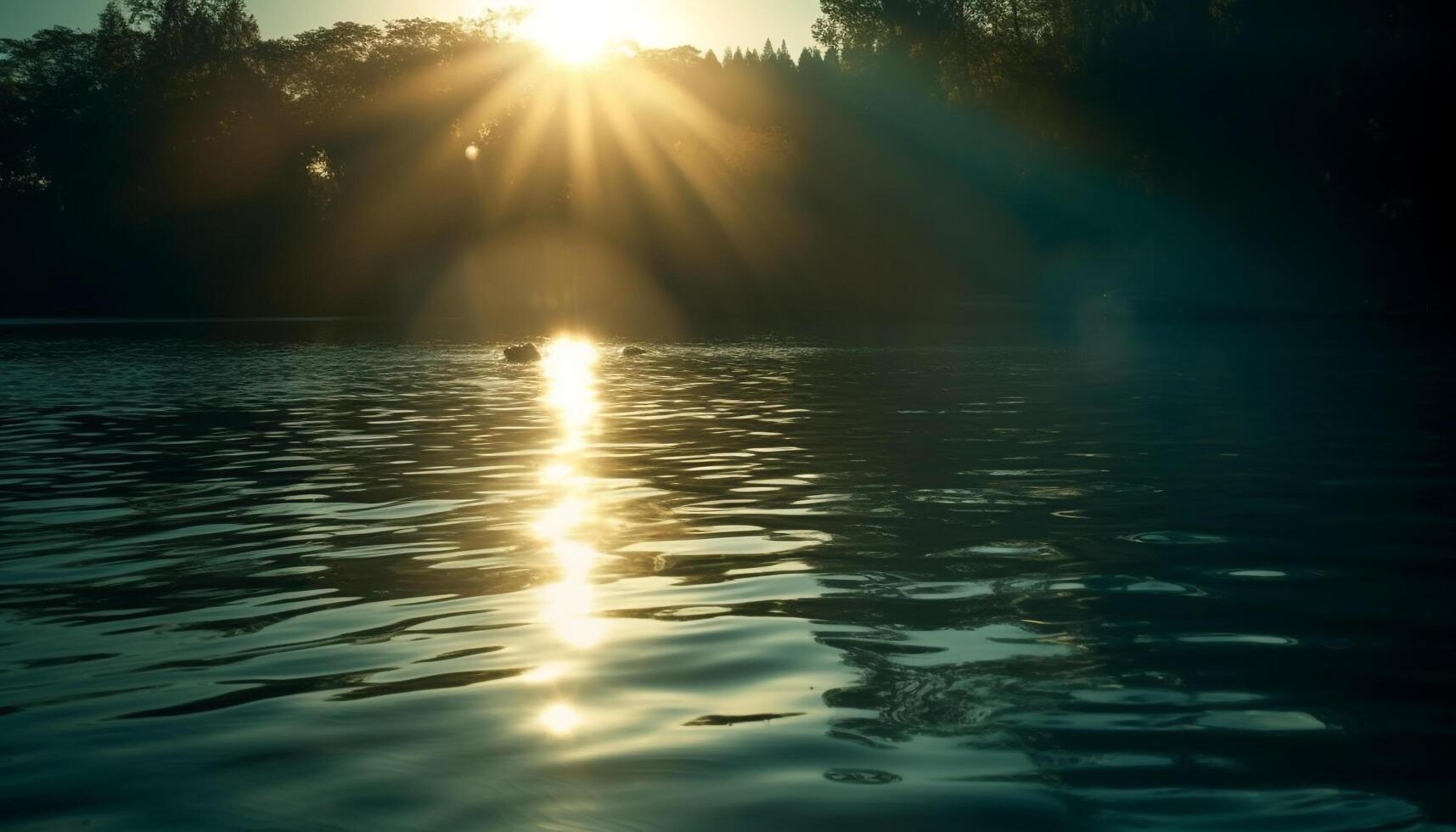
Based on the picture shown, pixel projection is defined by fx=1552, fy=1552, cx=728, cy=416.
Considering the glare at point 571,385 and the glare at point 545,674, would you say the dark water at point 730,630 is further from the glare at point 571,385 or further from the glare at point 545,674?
the glare at point 571,385

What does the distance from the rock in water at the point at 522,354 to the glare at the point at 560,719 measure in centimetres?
3184

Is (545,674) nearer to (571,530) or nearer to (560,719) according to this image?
(560,719)

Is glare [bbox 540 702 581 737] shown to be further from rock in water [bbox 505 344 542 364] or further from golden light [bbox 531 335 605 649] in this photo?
rock in water [bbox 505 344 542 364]

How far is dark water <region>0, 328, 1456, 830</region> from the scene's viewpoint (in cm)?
526

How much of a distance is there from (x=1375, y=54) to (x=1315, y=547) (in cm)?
5436

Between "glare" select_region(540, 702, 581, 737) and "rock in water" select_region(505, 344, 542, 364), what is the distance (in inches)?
1253

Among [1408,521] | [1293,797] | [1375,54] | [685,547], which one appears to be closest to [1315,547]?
[1408,521]

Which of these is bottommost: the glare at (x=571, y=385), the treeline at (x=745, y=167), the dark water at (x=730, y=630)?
the glare at (x=571, y=385)

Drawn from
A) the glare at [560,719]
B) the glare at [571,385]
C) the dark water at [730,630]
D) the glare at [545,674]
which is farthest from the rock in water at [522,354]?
the glare at [560,719]

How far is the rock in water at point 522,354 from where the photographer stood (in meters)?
38.1

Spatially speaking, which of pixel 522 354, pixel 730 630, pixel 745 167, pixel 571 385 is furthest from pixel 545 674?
pixel 745 167

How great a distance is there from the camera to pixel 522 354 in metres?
38.3

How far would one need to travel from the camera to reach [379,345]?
4756 cm

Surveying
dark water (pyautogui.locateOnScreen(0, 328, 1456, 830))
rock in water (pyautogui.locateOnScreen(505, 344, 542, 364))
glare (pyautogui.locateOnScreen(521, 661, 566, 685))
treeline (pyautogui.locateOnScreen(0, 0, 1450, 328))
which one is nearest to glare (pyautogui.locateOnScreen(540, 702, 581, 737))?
dark water (pyautogui.locateOnScreen(0, 328, 1456, 830))
